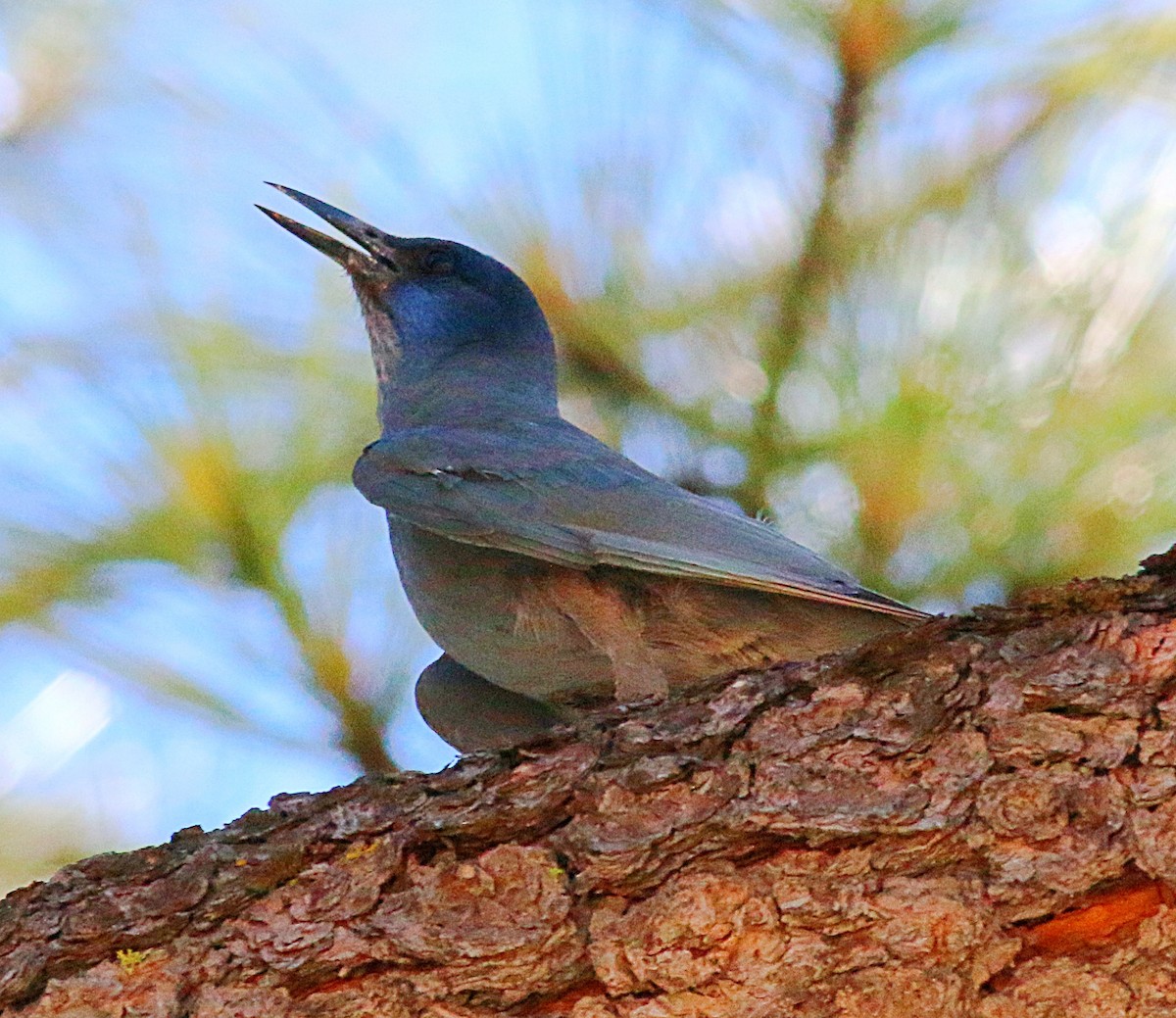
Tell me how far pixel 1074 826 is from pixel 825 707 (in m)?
0.47

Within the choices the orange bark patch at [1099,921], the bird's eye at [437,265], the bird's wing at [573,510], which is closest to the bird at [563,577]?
the bird's wing at [573,510]

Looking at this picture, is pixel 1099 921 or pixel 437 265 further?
pixel 437 265

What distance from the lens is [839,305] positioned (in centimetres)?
379

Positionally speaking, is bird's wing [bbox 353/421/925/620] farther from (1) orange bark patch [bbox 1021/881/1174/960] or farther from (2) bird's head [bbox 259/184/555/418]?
(1) orange bark patch [bbox 1021/881/1174/960]

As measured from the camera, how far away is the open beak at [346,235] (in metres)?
4.61

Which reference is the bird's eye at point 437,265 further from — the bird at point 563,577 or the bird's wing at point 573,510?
the bird's wing at point 573,510

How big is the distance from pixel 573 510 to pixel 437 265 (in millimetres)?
1807

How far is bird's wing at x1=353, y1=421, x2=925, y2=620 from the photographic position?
387 centimetres

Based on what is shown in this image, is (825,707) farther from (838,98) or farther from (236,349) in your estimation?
(236,349)

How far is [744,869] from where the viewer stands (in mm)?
2631

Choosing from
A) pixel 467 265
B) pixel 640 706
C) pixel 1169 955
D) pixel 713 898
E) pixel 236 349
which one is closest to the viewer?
pixel 1169 955

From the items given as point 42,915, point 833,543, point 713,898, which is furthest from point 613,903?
point 833,543

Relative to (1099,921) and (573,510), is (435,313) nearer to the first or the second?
(573,510)

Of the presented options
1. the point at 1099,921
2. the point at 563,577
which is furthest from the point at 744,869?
the point at 563,577
